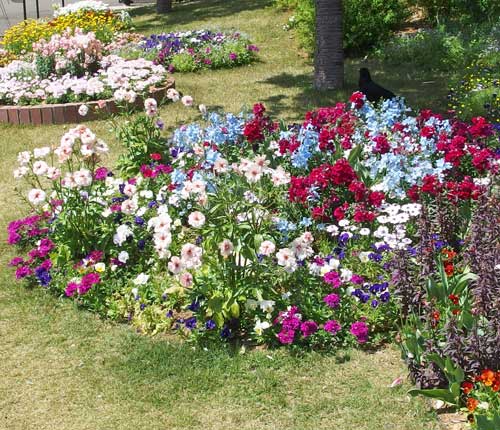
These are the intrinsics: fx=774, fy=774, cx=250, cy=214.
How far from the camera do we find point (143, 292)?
17.2 ft

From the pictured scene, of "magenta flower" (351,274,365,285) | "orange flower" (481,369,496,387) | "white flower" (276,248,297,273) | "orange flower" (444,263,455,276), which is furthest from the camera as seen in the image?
"magenta flower" (351,274,365,285)

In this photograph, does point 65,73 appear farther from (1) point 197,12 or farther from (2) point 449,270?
(1) point 197,12

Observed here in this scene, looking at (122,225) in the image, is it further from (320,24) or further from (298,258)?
(320,24)

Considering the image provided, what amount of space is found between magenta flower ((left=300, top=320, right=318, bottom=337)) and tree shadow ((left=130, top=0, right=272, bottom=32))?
12.2 m

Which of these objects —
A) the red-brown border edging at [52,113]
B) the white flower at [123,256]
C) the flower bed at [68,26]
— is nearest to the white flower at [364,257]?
the white flower at [123,256]

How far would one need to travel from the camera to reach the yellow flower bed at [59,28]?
1241 centimetres

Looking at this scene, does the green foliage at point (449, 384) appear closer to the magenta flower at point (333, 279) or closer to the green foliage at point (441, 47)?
the magenta flower at point (333, 279)

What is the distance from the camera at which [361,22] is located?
11.8 m

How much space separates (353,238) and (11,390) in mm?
2477

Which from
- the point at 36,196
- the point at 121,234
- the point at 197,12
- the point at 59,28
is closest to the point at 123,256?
the point at 121,234

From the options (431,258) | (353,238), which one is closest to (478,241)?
(431,258)

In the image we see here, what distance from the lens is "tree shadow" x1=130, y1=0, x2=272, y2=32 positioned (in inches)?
642

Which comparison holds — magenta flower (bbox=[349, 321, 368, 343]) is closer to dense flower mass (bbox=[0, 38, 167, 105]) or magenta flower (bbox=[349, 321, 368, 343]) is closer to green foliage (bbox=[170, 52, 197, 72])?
dense flower mass (bbox=[0, 38, 167, 105])

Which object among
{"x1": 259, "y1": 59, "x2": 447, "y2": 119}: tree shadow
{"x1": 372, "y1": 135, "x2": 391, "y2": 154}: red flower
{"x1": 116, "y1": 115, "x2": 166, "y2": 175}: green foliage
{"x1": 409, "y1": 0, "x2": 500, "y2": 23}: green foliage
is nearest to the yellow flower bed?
{"x1": 259, "y1": 59, "x2": 447, "y2": 119}: tree shadow
